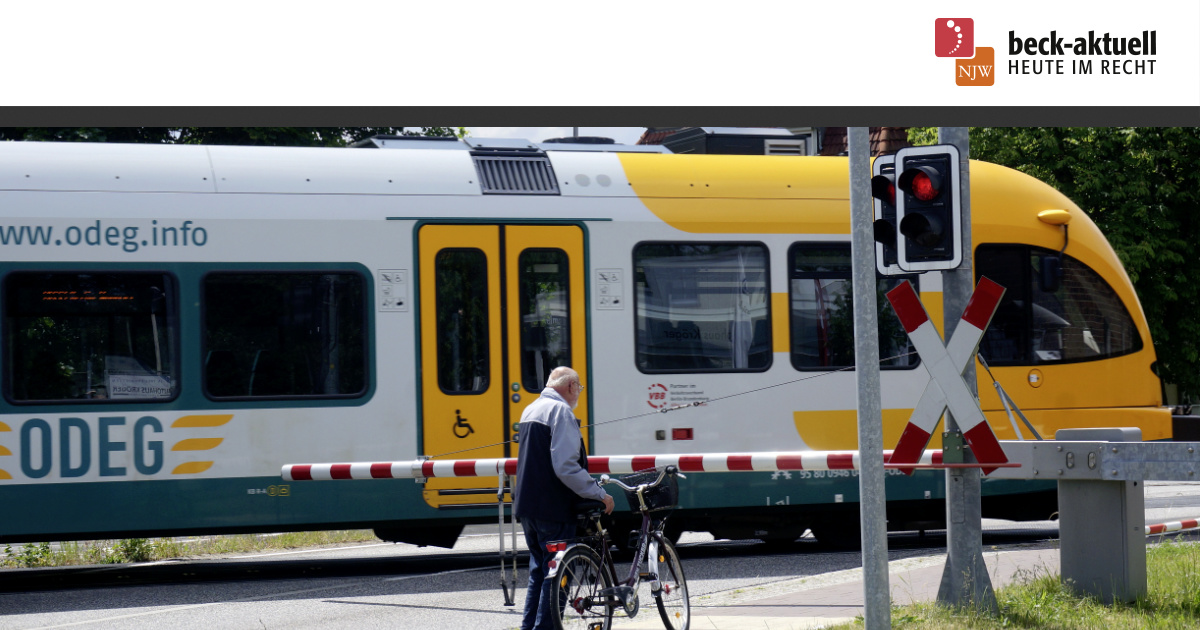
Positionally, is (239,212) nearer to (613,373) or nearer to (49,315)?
(49,315)

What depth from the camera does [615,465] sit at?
1044 centimetres

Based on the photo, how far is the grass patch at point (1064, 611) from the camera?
7148mm

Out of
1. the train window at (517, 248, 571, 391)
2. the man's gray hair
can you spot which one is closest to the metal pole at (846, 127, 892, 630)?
the man's gray hair

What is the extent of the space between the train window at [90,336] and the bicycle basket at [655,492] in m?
4.37

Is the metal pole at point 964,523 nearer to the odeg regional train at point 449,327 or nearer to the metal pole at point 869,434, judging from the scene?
the metal pole at point 869,434

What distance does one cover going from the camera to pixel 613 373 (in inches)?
430

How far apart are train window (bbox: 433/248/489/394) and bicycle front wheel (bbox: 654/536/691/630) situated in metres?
3.48

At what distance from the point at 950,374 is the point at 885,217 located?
914mm

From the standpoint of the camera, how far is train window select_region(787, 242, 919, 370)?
1136 cm

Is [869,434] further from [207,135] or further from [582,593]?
[207,135]

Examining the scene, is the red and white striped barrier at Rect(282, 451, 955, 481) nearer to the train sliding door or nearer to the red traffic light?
the train sliding door

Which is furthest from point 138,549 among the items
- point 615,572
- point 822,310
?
point 615,572

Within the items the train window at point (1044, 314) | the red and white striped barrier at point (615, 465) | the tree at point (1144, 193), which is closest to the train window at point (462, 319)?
the red and white striped barrier at point (615, 465)
